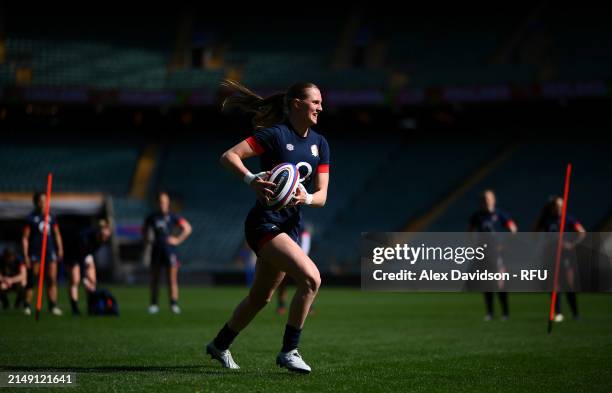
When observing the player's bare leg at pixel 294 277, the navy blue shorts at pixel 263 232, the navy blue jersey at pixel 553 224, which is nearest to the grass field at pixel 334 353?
the player's bare leg at pixel 294 277

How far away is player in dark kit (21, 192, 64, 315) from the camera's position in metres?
16.5

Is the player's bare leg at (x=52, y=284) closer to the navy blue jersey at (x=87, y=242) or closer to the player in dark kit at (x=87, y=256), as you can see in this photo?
the player in dark kit at (x=87, y=256)

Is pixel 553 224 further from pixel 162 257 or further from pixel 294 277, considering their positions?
pixel 294 277

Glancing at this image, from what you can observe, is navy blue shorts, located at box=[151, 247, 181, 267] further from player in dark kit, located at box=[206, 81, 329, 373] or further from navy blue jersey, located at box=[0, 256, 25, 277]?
player in dark kit, located at box=[206, 81, 329, 373]

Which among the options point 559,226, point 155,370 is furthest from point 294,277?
point 559,226

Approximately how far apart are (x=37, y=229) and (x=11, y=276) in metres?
1.93

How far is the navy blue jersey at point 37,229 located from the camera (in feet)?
54.3

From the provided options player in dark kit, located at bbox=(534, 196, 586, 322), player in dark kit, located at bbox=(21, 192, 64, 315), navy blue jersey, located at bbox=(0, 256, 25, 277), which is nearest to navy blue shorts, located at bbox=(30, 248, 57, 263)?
player in dark kit, located at bbox=(21, 192, 64, 315)

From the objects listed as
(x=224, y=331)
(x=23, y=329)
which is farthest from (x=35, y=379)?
(x=23, y=329)

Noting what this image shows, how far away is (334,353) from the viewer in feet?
33.1

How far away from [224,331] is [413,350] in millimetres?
3172

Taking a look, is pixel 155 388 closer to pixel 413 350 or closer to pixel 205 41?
pixel 413 350

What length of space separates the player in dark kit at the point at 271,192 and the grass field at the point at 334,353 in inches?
23.3

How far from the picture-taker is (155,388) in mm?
6941
